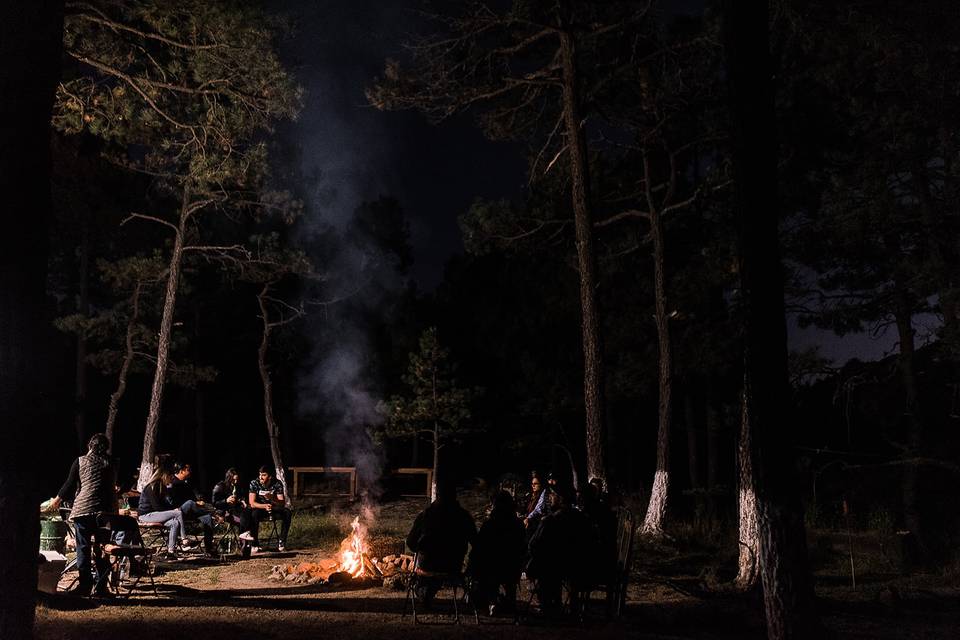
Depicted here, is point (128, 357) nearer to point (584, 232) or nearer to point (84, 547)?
point (584, 232)

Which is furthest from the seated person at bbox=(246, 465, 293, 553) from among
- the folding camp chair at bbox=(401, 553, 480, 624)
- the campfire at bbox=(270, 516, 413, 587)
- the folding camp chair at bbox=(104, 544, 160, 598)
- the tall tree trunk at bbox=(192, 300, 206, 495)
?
the tall tree trunk at bbox=(192, 300, 206, 495)

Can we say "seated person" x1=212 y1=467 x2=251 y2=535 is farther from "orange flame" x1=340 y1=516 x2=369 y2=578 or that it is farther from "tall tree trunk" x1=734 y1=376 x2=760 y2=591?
"tall tree trunk" x1=734 y1=376 x2=760 y2=591

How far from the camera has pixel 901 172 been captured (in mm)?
12305

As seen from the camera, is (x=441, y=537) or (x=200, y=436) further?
(x=200, y=436)

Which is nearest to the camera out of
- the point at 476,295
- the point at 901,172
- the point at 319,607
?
the point at 319,607

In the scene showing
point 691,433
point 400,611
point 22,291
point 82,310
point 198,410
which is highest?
point 82,310

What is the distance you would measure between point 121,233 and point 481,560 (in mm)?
24915

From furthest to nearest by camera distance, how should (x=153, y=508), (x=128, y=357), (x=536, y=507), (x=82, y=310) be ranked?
(x=82, y=310), (x=128, y=357), (x=153, y=508), (x=536, y=507)

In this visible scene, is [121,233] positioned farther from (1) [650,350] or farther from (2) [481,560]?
(2) [481,560]

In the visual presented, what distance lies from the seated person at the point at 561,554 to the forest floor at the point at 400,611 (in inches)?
12.9

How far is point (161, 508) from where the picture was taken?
10812 mm

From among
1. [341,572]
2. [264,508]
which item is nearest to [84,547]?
[341,572]

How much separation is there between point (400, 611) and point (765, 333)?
460 centimetres

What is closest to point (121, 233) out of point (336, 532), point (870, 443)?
point (336, 532)
